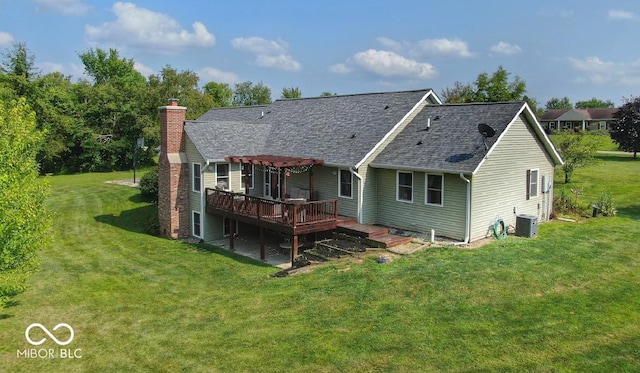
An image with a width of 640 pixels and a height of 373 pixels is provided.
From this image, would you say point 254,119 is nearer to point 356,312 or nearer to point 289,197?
point 289,197

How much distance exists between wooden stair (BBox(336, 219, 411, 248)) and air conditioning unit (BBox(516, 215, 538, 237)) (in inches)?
174

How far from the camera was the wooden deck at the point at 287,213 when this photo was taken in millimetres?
17938

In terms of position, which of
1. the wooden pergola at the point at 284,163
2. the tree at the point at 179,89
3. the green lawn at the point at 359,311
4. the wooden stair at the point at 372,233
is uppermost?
the tree at the point at 179,89

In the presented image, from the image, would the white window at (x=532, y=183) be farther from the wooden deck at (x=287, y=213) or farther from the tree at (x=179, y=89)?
the tree at (x=179, y=89)

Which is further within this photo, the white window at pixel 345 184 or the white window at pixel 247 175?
the white window at pixel 247 175

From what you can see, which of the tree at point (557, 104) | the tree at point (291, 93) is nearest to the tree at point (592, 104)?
the tree at point (557, 104)

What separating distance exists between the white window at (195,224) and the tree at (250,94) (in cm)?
7517

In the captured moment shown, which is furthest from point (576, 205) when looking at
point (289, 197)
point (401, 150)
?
point (289, 197)

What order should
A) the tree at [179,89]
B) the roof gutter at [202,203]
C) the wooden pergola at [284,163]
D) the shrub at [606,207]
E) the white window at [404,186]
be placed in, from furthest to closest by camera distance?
the tree at [179,89] → the shrub at [606,207] → the roof gutter at [202,203] → the wooden pergola at [284,163] → the white window at [404,186]

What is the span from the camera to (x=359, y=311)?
11258 millimetres

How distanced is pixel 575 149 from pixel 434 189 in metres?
18.0

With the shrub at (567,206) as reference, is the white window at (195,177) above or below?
above

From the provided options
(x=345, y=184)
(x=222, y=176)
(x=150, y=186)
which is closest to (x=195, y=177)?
(x=222, y=176)

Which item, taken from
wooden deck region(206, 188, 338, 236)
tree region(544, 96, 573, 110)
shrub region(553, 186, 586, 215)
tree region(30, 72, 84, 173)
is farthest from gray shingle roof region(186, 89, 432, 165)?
tree region(544, 96, 573, 110)
